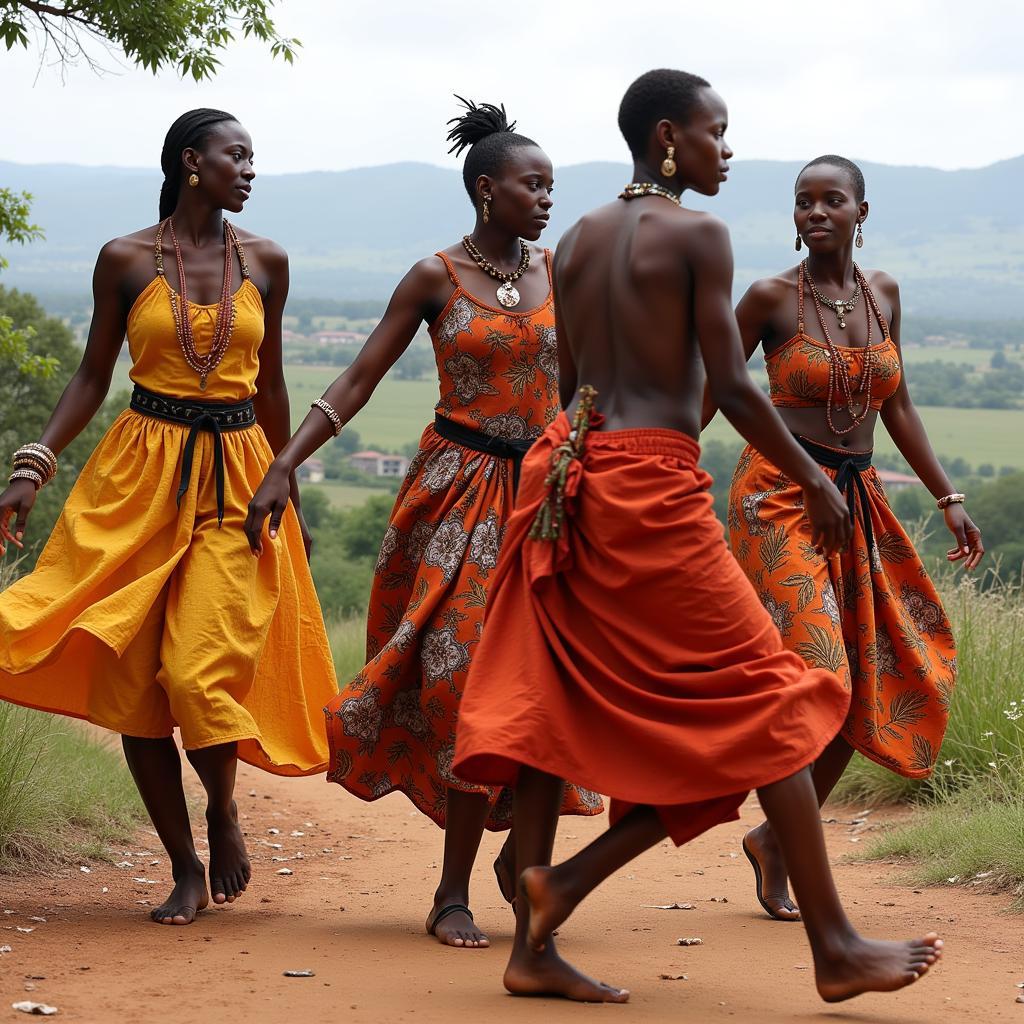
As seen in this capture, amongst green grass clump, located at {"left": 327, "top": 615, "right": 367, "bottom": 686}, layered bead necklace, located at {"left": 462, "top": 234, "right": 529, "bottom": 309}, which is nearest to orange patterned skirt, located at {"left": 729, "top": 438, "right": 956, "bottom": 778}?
layered bead necklace, located at {"left": 462, "top": 234, "right": 529, "bottom": 309}

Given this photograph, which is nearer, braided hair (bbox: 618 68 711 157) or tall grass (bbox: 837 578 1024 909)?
braided hair (bbox: 618 68 711 157)

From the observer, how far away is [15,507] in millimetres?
5430

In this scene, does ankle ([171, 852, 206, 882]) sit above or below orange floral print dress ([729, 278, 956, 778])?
below

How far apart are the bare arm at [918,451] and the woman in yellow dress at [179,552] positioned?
7.05 ft

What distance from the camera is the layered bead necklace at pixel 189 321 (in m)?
5.64

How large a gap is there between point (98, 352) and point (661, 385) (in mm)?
2258

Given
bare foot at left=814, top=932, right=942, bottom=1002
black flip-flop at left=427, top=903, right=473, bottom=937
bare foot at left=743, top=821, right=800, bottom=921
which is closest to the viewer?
bare foot at left=814, top=932, right=942, bottom=1002

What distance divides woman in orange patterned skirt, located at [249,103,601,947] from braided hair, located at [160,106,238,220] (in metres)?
0.89

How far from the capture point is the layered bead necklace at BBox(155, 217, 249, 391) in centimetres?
564

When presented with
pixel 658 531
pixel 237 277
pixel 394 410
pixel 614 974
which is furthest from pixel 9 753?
pixel 394 410

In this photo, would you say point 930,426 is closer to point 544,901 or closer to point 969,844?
point 969,844

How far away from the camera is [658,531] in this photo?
13.9 feet

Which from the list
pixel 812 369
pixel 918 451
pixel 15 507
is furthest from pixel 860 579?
pixel 15 507

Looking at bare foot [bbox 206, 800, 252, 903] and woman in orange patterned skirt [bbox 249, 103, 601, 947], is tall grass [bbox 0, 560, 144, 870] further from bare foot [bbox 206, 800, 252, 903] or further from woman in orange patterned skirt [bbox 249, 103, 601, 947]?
woman in orange patterned skirt [bbox 249, 103, 601, 947]
